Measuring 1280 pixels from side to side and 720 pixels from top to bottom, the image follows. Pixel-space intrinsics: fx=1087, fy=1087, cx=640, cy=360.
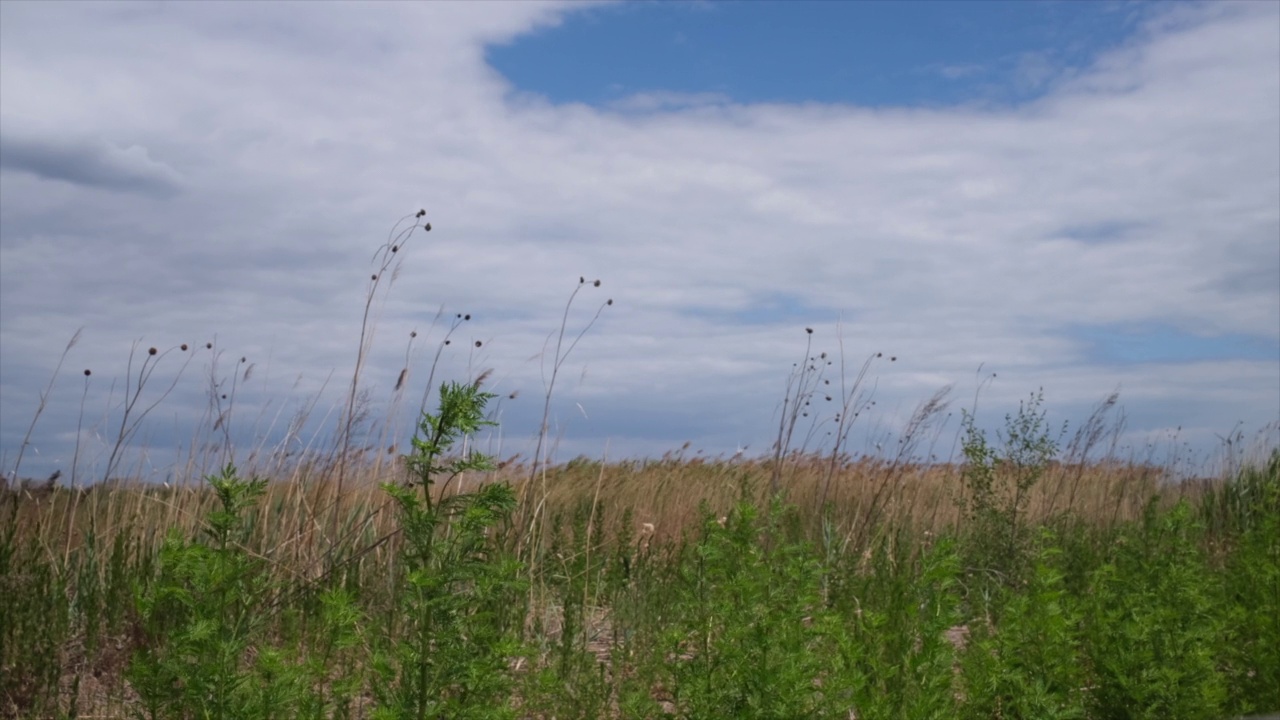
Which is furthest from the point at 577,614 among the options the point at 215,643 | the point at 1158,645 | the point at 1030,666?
the point at 215,643

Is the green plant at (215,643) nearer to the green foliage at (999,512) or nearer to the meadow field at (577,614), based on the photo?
the meadow field at (577,614)

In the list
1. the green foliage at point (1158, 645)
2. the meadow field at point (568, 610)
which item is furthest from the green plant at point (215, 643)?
the green foliage at point (1158, 645)

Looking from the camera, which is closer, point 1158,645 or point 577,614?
point 1158,645

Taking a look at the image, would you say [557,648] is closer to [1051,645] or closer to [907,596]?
[907,596]

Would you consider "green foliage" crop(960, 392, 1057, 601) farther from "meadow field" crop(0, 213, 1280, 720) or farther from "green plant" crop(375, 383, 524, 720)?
"green plant" crop(375, 383, 524, 720)

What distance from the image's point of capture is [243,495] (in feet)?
8.91

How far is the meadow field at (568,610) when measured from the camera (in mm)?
2549

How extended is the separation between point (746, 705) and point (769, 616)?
0.28m

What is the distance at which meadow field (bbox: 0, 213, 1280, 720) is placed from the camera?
2.55 metres

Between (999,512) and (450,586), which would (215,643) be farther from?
(999,512)

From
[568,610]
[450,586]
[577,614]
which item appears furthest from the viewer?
[577,614]

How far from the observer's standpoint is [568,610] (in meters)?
3.89

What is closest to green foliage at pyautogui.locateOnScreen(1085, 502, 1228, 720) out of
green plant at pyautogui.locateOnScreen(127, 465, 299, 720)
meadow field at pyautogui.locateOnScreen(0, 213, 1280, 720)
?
meadow field at pyautogui.locateOnScreen(0, 213, 1280, 720)

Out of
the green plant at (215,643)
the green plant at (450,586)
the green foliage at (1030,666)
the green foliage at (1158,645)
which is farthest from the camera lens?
the green foliage at (1158,645)
